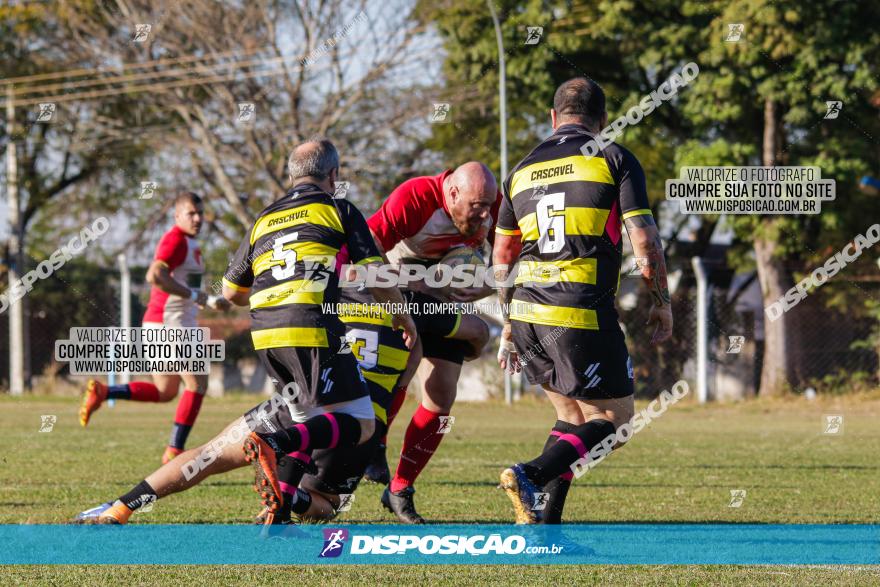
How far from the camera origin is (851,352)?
Result: 79.7 feet

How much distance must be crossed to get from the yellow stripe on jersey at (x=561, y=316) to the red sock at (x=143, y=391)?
5784 millimetres

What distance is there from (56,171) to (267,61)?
14301 millimetres

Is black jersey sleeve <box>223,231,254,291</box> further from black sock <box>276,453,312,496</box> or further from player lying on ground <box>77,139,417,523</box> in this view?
black sock <box>276,453,312,496</box>

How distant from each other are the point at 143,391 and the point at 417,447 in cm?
434

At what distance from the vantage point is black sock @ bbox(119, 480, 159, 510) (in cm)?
595

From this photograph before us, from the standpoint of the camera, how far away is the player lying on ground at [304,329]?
5840mm

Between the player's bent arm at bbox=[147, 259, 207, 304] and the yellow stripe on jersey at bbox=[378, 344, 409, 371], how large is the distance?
3884 mm

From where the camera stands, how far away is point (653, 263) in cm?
566

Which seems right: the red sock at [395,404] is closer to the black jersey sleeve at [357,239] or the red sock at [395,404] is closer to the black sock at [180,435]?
the black jersey sleeve at [357,239]
